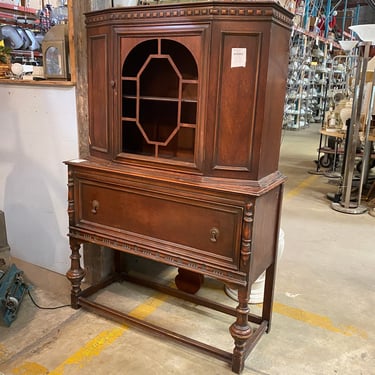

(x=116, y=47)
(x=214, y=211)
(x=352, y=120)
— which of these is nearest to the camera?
(x=214, y=211)

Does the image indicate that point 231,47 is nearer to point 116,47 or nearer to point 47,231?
point 116,47

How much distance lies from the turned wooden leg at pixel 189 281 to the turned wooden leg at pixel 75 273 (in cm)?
63

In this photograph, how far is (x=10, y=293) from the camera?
2275mm

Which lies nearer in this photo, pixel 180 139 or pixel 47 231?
pixel 180 139

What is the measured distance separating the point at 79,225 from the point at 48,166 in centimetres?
60

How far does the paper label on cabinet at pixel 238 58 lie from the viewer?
1.63m

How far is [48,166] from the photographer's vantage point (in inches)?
103

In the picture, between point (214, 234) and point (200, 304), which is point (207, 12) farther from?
point (200, 304)

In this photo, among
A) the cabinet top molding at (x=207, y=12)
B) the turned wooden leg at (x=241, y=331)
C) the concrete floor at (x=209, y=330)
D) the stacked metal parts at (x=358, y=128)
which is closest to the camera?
the cabinet top molding at (x=207, y=12)

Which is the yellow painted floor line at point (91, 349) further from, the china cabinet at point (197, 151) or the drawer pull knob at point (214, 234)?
the drawer pull knob at point (214, 234)

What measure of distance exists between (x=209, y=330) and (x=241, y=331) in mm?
422

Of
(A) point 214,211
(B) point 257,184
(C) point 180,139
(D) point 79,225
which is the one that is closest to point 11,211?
(D) point 79,225

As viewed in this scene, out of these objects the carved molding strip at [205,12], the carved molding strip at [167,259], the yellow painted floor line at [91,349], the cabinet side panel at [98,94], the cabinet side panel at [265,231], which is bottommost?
the yellow painted floor line at [91,349]

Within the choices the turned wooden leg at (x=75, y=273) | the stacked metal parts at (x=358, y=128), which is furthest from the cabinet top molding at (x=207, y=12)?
the stacked metal parts at (x=358, y=128)
